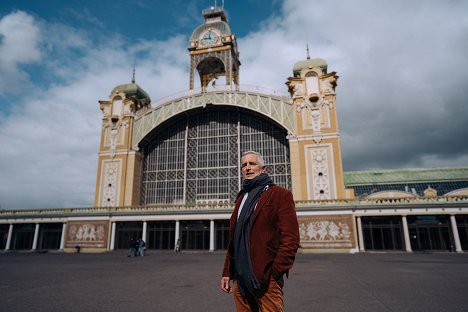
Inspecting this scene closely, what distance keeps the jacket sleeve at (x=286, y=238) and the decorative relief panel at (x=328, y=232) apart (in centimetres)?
3012

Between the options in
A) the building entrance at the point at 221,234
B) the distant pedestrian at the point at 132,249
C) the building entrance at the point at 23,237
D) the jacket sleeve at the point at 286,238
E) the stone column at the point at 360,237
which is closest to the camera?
the jacket sleeve at the point at 286,238

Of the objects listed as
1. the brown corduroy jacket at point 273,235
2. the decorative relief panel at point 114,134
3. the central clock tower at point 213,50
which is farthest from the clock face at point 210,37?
the brown corduroy jacket at point 273,235

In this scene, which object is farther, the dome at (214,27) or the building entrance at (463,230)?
the dome at (214,27)

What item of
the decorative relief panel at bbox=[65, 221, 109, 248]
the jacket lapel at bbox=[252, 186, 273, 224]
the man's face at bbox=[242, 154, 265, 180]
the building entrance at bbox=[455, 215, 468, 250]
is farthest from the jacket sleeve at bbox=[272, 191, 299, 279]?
the decorative relief panel at bbox=[65, 221, 109, 248]

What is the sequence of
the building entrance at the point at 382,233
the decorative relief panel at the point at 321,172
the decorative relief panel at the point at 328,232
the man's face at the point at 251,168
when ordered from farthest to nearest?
the decorative relief panel at the point at 321,172
the building entrance at the point at 382,233
the decorative relief panel at the point at 328,232
the man's face at the point at 251,168

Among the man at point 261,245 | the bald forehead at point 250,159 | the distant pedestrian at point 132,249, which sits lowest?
the distant pedestrian at point 132,249

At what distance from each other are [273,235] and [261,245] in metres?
0.16

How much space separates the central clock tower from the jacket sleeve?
43.7 meters

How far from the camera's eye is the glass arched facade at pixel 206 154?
40.2 m

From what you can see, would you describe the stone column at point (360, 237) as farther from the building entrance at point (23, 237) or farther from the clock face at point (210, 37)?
the building entrance at point (23, 237)

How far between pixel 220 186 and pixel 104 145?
18.3m

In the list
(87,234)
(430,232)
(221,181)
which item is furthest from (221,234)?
(430,232)

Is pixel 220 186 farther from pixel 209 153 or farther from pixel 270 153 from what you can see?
pixel 270 153

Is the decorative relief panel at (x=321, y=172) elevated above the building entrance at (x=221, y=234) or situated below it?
above
